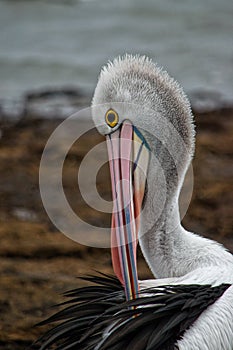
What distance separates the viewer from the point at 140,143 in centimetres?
370

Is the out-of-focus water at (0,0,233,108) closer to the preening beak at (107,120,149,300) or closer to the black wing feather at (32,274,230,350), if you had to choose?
the preening beak at (107,120,149,300)

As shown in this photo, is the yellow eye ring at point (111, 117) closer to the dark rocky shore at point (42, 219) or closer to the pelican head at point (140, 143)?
the pelican head at point (140, 143)

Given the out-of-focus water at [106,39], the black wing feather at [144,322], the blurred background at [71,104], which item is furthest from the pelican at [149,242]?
the out-of-focus water at [106,39]

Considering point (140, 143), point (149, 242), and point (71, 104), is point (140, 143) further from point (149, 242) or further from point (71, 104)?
point (71, 104)

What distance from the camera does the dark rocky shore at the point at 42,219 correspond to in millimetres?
5219

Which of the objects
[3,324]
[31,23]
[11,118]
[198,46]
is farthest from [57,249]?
[31,23]

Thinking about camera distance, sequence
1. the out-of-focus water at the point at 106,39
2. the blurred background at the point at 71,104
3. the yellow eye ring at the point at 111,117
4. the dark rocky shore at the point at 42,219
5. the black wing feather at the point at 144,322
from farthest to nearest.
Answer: the out-of-focus water at the point at 106,39, the blurred background at the point at 71,104, the dark rocky shore at the point at 42,219, the yellow eye ring at the point at 111,117, the black wing feather at the point at 144,322

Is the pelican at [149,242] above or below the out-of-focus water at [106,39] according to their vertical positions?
below

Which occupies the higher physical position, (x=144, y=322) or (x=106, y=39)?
(x=106, y=39)

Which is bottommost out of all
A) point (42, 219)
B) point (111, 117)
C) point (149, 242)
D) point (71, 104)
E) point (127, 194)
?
point (149, 242)

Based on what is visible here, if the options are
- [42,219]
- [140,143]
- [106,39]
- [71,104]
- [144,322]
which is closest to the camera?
[144,322]

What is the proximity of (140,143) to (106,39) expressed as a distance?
8100 mm

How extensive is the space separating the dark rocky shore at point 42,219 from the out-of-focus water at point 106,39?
142 cm

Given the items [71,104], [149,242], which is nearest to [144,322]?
[149,242]
